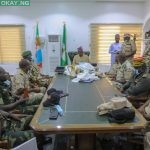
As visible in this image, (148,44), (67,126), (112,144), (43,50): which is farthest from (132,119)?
(43,50)

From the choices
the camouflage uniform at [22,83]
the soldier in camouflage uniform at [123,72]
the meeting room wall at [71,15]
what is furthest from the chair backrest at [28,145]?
the meeting room wall at [71,15]

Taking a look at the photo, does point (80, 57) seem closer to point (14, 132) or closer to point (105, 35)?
point (105, 35)

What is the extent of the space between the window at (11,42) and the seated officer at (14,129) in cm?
598

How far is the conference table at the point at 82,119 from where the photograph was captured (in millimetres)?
2485

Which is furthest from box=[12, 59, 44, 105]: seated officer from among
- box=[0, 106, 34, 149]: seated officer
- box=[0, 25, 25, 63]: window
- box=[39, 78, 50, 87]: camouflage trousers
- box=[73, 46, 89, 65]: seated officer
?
box=[0, 25, 25, 63]: window

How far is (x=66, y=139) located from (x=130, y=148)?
918 millimetres

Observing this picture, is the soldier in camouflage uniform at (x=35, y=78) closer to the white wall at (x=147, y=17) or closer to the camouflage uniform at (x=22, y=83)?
the camouflage uniform at (x=22, y=83)

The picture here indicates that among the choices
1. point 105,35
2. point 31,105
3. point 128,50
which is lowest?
point 31,105

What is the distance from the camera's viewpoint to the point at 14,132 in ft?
9.25

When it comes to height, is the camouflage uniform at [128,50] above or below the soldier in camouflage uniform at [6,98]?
above

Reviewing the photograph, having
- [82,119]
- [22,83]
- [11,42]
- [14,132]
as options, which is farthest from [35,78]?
[11,42]

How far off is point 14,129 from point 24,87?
1619 millimetres

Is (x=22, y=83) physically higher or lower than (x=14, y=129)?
higher

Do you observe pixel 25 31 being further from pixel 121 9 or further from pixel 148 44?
pixel 148 44
